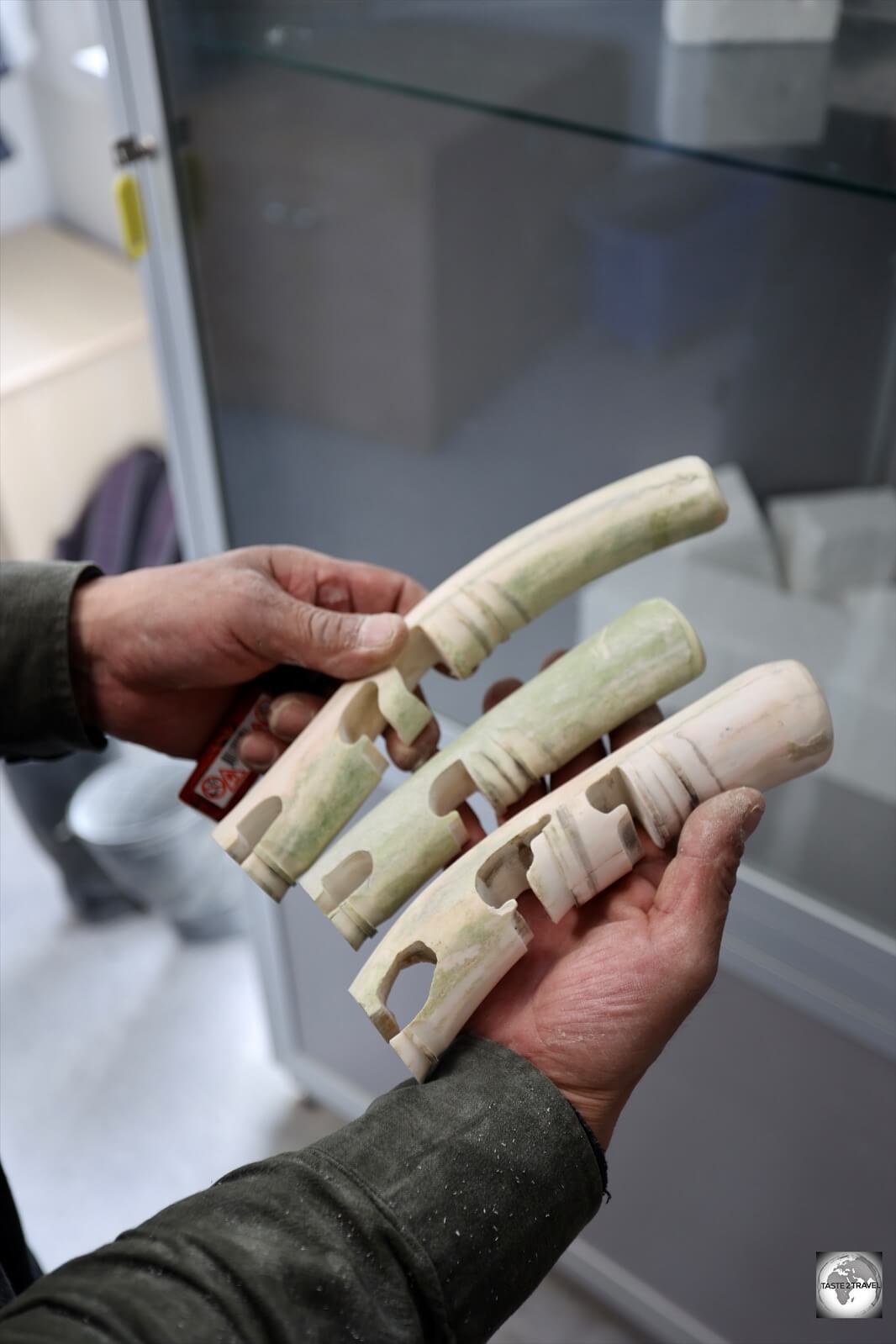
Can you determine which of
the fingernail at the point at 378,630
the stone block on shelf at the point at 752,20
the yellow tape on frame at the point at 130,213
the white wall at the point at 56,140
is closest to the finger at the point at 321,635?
the fingernail at the point at 378,630

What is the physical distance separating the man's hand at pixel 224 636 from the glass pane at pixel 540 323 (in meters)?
0.25

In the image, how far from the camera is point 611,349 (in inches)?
38.3

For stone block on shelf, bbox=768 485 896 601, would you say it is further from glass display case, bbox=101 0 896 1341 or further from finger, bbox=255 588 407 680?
finger, bbox=255 588 407 680

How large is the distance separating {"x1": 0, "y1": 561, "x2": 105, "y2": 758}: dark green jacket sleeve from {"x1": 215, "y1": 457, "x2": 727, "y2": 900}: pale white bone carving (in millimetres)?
184

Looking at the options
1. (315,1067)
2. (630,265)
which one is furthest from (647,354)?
(315,1067)

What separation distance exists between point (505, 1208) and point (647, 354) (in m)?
0.72

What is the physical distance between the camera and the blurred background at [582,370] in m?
0.82

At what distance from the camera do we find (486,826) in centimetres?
93

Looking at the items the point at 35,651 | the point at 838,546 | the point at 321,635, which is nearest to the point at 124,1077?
the point at 35,651

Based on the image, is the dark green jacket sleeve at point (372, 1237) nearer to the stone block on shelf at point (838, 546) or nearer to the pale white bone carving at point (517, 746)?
the pale white bone carving at point (517, 746)

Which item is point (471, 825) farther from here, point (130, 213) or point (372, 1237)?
point (130, 213)

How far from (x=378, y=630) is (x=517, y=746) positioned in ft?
0.38

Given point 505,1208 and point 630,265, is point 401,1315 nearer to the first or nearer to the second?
point 505,1208

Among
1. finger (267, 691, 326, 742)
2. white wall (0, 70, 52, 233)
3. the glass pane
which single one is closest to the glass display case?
the glass pane
